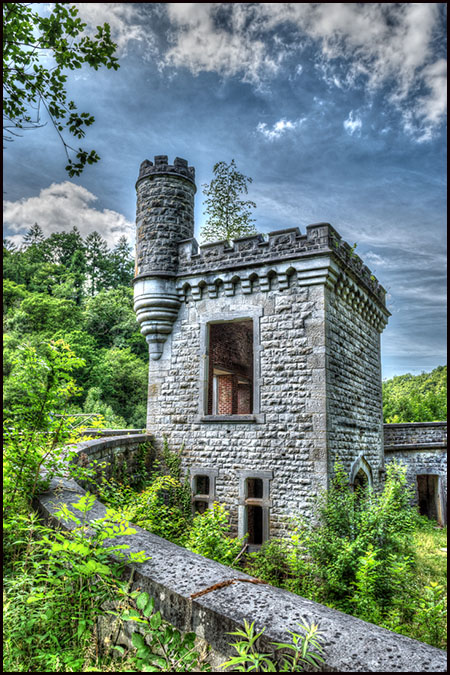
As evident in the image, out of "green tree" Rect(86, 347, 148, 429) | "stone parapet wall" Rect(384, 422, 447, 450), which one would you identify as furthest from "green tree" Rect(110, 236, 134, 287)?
"stone parapet wall" Rect(384, 422, 447, 450)

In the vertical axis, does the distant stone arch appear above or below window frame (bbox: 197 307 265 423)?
below

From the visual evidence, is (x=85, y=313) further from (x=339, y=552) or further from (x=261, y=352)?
(x=339, y=552)

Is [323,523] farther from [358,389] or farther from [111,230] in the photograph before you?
[111,230]

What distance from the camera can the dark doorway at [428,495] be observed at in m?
15.3

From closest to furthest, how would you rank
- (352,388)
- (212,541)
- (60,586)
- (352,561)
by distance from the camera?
1. (60,586)
2. (352,561)
3. (212,541)
4. (352,388)

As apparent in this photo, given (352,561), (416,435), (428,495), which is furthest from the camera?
(428,495)

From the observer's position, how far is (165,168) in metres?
10.2

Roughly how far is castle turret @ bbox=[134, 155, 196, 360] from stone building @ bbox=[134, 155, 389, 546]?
24 millimetres

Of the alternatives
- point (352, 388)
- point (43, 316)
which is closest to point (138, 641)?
point (352, 388)

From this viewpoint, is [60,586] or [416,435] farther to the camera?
[416,435]

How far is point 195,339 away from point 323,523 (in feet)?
14.8

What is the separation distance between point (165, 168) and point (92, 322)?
18.8 m

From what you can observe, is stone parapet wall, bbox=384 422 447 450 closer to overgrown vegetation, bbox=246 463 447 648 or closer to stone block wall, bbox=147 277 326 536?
overgrown vegetation, bbox=246 463 447 648

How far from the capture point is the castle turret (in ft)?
32.2
